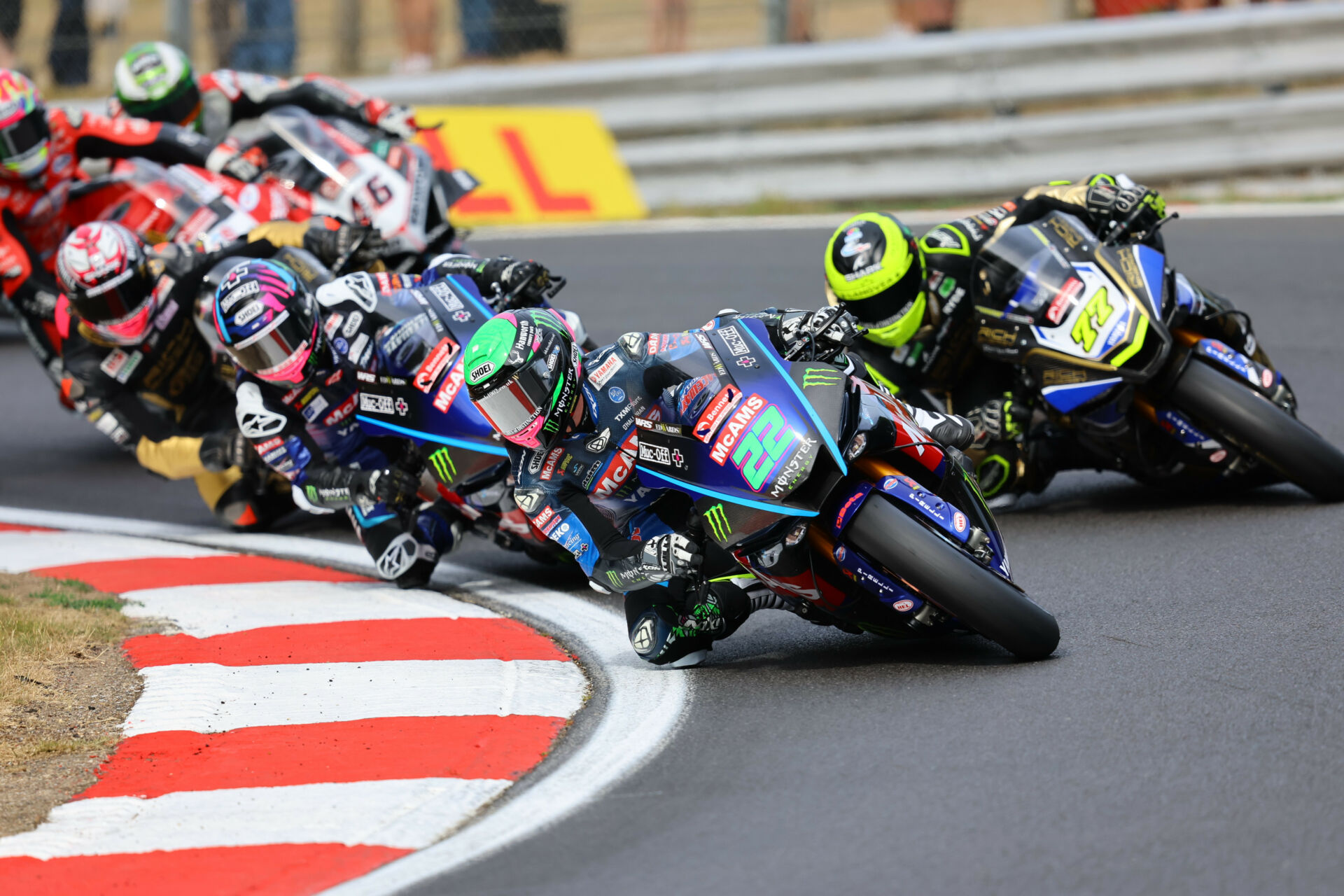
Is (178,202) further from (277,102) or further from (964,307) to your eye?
(964,307)

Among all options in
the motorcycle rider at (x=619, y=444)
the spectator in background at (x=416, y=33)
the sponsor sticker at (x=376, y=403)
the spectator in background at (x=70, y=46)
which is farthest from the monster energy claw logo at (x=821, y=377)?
the spectator in background at (x=70, y=46)

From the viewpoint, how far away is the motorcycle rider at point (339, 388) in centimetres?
629

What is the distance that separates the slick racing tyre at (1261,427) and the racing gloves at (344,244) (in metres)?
3.76

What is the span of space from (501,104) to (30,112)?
572cm

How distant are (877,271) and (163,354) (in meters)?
3.74

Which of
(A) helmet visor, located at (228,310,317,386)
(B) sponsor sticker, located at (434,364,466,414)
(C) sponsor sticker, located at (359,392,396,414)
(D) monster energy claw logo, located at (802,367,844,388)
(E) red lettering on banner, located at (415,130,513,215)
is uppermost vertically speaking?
(D) monster energy claw logo, located at (802,367,844,388)

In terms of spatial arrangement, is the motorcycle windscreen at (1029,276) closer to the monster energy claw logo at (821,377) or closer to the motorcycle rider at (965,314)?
the motorcycle rider at (965,314)

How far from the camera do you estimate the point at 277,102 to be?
30.7 feet

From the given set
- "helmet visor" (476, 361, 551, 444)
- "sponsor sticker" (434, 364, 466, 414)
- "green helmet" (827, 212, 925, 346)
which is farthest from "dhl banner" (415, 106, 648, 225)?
"helmet visor" (476, 361, 551, 444)

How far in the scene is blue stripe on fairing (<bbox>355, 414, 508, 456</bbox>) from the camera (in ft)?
20.2

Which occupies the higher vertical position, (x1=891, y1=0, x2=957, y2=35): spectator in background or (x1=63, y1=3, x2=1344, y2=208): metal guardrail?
(x1=891, y1=0, x2=957, y2=35): spectator in background

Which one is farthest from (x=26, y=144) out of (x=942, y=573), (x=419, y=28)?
(x=942, y=573)

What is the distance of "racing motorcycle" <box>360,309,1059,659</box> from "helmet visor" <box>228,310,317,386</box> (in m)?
2.00

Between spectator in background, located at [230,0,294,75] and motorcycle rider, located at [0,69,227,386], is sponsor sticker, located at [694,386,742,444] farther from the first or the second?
spectator in background, located at [230,0,294,75]
